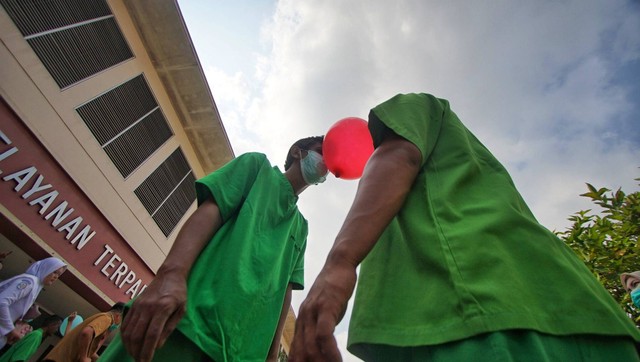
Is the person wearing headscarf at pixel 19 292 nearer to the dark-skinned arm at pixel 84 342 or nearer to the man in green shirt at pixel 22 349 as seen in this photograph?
the man in green shirt at pixel 22 349

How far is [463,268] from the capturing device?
0.64 metres

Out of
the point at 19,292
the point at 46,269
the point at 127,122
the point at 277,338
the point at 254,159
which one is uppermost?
the point at 127,122

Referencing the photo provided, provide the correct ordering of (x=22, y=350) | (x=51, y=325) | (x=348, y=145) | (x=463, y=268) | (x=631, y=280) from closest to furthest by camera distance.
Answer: (x=463, y=268), (x=348, y=145), (x=631, y=280), (x=22, y=350), (x=51, y=325)

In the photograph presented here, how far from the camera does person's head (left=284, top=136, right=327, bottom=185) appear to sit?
7.25 ft

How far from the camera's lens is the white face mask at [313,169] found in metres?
2.20

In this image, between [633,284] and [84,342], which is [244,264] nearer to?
[84,342]

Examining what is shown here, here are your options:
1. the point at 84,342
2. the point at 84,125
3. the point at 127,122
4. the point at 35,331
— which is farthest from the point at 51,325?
the point at 127,122

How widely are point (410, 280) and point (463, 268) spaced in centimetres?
12

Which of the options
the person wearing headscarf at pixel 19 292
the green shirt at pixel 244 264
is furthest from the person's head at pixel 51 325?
the green shirt at pixel 244 264

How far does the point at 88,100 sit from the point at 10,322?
136 inches

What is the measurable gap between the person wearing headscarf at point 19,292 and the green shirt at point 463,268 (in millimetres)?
4608

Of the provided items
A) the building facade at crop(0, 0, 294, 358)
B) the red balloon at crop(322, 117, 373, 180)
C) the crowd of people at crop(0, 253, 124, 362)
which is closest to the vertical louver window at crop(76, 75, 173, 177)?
the building facade at crop(0, 0, 294, 358)

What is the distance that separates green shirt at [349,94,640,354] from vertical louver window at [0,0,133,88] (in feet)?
19.2

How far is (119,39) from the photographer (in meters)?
5.95
